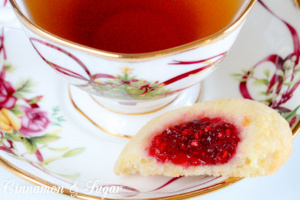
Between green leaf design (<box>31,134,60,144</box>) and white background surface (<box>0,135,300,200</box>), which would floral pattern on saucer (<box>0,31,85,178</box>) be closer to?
green leaf design (<box>31,134,60,144</box>)

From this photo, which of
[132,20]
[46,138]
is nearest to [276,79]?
[132,20]

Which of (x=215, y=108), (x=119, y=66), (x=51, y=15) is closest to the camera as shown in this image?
(x=119, y=66)

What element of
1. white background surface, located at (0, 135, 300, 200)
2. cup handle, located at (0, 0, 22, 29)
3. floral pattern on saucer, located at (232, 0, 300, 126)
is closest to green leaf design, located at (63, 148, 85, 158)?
white background surface, located at (0, 135, 300, 200)

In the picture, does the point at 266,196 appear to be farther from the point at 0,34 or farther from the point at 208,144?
the point at 0,34

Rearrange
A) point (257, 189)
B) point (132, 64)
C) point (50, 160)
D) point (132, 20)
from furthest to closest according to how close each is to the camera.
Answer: point (132, 20), point (257, 189), point (50, 160), point (132, 64)

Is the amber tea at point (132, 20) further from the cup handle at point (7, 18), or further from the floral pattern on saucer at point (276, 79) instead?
the floral pattern on saucer at point (276, 79)

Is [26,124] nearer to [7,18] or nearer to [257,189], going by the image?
[7,18]

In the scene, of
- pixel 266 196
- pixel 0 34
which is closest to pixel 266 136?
pixel 266 196
